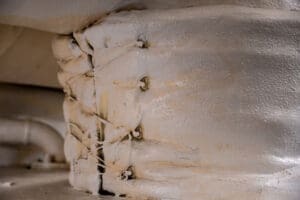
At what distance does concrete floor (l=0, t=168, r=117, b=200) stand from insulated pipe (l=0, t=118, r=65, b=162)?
119 mm

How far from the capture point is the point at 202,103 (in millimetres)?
949

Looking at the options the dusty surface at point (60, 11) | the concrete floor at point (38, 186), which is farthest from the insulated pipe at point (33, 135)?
the dusty surface at point (60, 11)

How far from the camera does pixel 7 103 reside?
5.77 ft

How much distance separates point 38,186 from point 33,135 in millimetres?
482

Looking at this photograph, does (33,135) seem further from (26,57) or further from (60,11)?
(60,11)

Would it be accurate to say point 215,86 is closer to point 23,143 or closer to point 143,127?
point 143,127

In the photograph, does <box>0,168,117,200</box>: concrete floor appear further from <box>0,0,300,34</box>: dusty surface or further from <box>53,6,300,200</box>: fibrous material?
<box>0,0,300,34</box>: dusty surface

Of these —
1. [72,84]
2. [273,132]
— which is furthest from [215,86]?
[72,84]

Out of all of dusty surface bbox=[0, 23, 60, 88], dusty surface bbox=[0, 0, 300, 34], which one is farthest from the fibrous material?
dusty surface bbox=[0, 23, 60, 88]

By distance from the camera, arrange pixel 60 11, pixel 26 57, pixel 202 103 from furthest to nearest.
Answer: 1. pixel 26 57
2. pixel 60 11
3. pixel 202 103

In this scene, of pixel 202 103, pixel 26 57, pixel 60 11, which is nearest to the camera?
pixel 202 103

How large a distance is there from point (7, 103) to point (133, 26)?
0.92 metres

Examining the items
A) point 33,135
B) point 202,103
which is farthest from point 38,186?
point 202,103

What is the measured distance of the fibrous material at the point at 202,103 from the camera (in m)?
0.91
